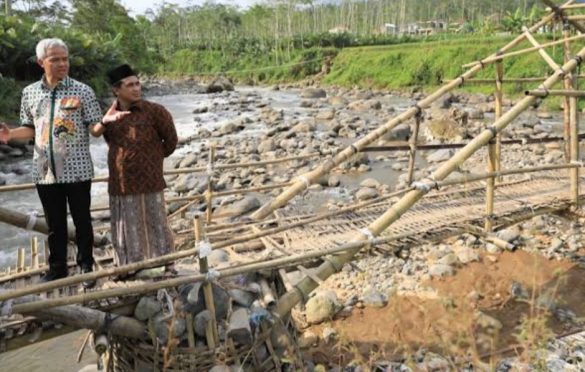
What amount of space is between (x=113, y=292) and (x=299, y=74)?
34568mm

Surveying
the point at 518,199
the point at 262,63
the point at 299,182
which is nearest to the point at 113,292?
the point at 299,182

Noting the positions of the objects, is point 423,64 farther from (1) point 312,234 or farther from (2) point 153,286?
(2) point 153,286

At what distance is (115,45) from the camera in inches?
904

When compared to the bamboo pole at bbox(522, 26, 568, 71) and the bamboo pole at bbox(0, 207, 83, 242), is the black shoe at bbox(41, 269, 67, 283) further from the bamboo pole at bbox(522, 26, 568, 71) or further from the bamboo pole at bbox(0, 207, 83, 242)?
the bamboo pole at bbox(522, 26, 568, 71)

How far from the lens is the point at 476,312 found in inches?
191

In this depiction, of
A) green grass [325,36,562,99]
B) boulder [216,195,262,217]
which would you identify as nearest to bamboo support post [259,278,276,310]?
boulder [216,195,262,217]

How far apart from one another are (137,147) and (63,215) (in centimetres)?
64

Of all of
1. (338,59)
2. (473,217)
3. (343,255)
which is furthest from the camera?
(338,59)

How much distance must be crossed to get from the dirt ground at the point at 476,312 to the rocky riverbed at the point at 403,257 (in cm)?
2

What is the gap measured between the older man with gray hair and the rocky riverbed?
177cm

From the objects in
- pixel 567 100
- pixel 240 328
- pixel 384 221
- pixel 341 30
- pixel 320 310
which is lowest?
pixel 320 310

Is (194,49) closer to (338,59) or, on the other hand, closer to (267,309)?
(338,59)

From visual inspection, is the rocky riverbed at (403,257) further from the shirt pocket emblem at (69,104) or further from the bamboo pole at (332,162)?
the shirt pocket emblem at (69,104)

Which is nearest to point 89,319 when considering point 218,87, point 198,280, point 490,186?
point 198,280
